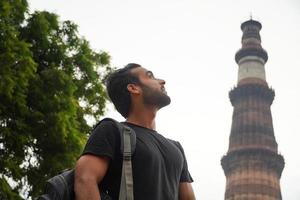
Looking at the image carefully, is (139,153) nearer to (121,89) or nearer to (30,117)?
(121,89)

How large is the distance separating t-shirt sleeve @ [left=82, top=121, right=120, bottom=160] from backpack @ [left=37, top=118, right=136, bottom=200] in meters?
0.03

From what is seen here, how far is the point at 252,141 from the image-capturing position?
1314 inches

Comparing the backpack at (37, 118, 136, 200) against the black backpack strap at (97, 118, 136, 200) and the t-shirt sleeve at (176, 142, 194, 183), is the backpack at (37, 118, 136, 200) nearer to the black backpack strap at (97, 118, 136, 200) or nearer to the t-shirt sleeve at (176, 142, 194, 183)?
the black backpack strap at (97, 118, 136, 200)

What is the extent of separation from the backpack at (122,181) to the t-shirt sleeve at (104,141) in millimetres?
33

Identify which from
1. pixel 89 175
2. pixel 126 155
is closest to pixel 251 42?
pixel 126 155

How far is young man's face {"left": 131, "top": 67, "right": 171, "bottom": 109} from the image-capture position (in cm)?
261

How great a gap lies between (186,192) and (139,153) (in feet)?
1.47

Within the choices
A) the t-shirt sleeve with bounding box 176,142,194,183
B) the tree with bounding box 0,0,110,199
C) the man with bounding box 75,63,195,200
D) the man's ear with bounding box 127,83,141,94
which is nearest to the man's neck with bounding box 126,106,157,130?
the man with bounding box 75,63,195,200

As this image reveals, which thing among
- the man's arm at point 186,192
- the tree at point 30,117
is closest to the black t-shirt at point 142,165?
the man's arm at point 186,192

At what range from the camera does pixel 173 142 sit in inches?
104

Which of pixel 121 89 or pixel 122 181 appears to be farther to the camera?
pixel 121 89

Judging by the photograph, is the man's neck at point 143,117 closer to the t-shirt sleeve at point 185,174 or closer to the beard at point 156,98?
the beard at point 156,98

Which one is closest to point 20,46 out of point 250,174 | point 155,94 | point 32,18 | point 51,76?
point 51,76

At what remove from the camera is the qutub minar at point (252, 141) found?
3225 cm
